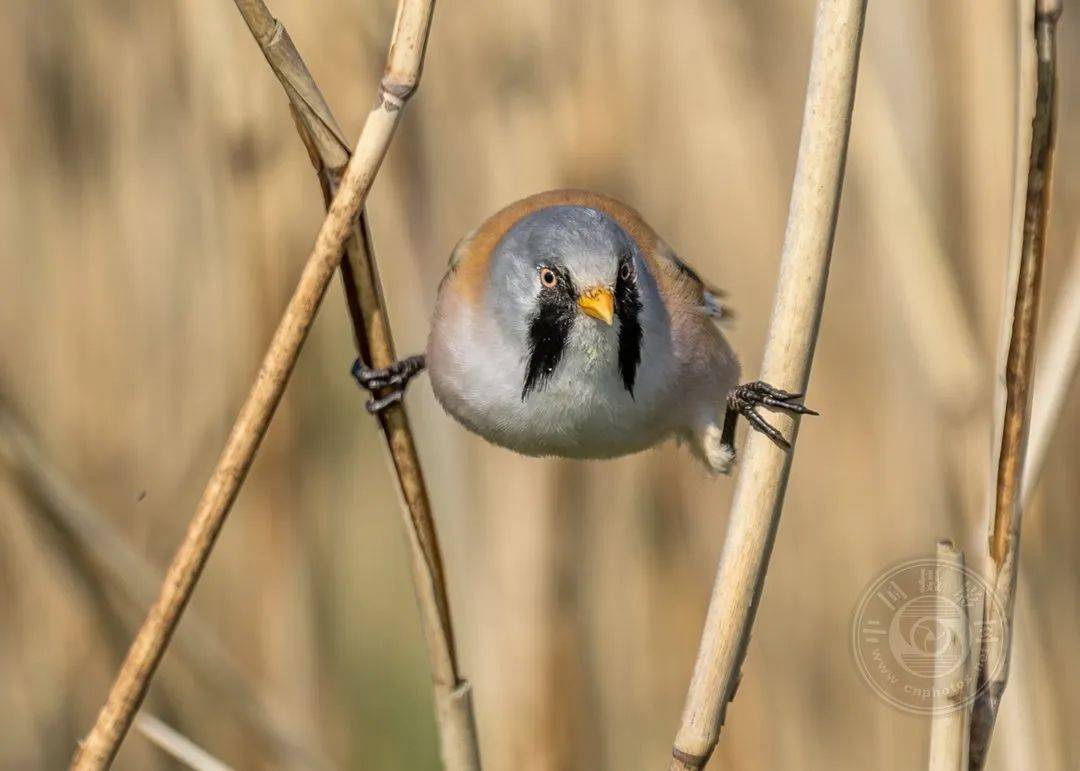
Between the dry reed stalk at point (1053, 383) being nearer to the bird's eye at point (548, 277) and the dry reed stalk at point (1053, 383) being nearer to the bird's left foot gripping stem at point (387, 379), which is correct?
the bird's eye at point (548, 277)

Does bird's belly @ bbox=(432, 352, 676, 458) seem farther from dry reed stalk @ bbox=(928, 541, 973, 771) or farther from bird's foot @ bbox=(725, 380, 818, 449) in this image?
dry reed stalk @ bbox=(928, 541, 973, 771)

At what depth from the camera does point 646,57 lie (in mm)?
2330

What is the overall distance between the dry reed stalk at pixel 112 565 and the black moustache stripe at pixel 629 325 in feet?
2.78

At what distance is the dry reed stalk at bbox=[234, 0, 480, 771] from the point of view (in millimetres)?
1398

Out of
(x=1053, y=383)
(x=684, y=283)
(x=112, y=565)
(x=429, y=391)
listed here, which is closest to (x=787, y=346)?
(x=1053, y=383)

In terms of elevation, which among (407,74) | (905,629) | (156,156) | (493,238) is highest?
(156,156)

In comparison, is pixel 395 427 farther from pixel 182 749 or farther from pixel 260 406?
pixel 182 749

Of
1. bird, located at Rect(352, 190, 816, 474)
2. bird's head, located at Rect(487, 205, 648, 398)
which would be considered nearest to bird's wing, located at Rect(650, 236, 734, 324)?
bird, located at Rect(352, 190, 816, 474)

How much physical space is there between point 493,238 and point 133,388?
2.69 feet

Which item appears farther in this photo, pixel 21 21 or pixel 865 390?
pixel 865 390

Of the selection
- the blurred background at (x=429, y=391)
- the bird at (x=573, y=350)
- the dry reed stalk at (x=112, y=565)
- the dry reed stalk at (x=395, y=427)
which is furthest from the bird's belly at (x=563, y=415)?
the dry reed stalk at (x=112, y=565)

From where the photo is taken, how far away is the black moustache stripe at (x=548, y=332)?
5.60 ft

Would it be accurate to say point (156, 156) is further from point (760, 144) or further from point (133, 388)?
point (760, 144)

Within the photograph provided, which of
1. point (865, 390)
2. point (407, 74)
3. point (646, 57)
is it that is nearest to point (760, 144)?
point (646, 57)
